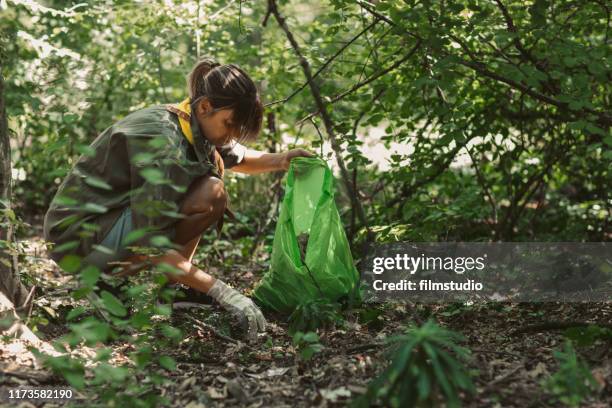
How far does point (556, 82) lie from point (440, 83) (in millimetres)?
763

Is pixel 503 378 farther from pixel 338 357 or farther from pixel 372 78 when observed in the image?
pixel 372 78

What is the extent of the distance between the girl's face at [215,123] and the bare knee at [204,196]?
0.17 metres

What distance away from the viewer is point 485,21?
2768 mm

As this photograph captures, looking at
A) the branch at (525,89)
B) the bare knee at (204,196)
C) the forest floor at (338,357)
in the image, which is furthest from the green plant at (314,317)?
the branch at (525,89)

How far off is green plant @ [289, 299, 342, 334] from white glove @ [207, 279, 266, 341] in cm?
17

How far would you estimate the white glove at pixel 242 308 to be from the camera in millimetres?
2500

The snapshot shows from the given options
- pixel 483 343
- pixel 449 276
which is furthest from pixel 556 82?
pixel 483 343

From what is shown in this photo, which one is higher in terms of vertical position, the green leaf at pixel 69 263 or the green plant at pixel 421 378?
the green leaf at pixel 69 263

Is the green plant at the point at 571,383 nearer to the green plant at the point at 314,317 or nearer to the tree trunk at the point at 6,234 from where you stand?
the green plant at the point at 314,317

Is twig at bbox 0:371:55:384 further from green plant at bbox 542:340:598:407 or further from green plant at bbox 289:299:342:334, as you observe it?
green plant at bbox 542:340:598:407

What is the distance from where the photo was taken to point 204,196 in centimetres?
261

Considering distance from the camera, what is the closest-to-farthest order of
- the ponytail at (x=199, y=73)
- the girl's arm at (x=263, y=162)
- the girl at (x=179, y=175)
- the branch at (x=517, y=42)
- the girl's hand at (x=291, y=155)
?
the girl at (x=179, y=175) < the ponytail at (x=199, y=73) < the branch at (x=517, y=42) < the girl's hand at (x=291, y=155) < the girl's arm at (x=263, y=162)

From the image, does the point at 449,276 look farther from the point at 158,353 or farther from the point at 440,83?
the point at 158,353

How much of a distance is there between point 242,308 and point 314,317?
1.01 feet
